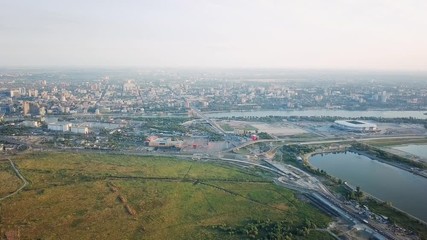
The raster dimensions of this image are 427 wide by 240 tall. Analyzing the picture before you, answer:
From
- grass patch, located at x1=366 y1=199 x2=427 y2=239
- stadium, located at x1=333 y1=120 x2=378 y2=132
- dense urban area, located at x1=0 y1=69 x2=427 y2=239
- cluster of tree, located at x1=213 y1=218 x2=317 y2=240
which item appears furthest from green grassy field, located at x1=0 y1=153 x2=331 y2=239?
stadium, located at x1=333 y1=120 x2=378 y2=132

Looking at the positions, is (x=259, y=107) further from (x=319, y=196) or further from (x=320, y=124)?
(x=319, y=196)

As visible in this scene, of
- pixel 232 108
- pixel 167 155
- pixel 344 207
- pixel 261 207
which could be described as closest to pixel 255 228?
pixel 261 207

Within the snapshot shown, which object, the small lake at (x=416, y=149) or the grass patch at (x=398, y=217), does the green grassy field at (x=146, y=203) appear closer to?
the grass patch at (x=398, y=217)

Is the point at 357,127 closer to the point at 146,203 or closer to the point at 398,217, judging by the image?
the point at 398,217

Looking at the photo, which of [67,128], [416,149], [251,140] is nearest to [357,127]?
[416,149]

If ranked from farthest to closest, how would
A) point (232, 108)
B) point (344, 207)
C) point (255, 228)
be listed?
point (232, 108) < point (344, 207) < point (255, 228)

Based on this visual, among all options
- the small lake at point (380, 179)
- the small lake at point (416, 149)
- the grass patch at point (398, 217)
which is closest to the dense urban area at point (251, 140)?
the grass patch at point (398, 217)
